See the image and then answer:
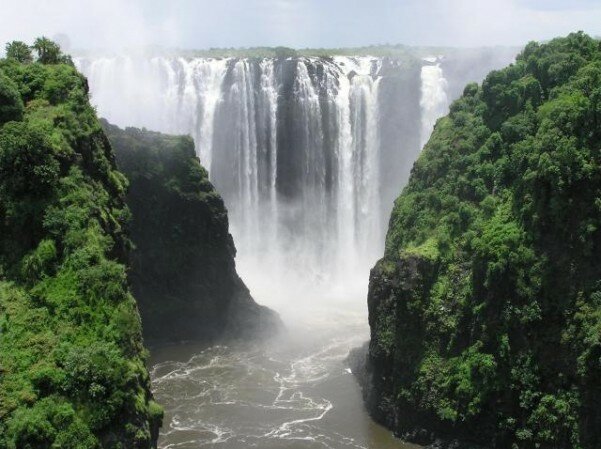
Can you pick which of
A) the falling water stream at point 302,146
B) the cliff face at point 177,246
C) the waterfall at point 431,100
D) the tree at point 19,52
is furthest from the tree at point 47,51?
the waterfall at point 431,100

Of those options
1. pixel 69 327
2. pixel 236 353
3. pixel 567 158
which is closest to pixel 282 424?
pixel 236 353

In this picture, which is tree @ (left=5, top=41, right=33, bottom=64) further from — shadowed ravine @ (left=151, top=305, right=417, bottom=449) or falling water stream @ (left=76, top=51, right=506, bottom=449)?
falling water stream @ (left=76, top=51, right=506, bottom=449)

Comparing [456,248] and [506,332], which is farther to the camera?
[456,248]

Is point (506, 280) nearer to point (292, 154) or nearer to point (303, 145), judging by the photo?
point (303, 145)

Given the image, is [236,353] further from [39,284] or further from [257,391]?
[39,284]

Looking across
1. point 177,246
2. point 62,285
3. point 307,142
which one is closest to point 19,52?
point 62,285
